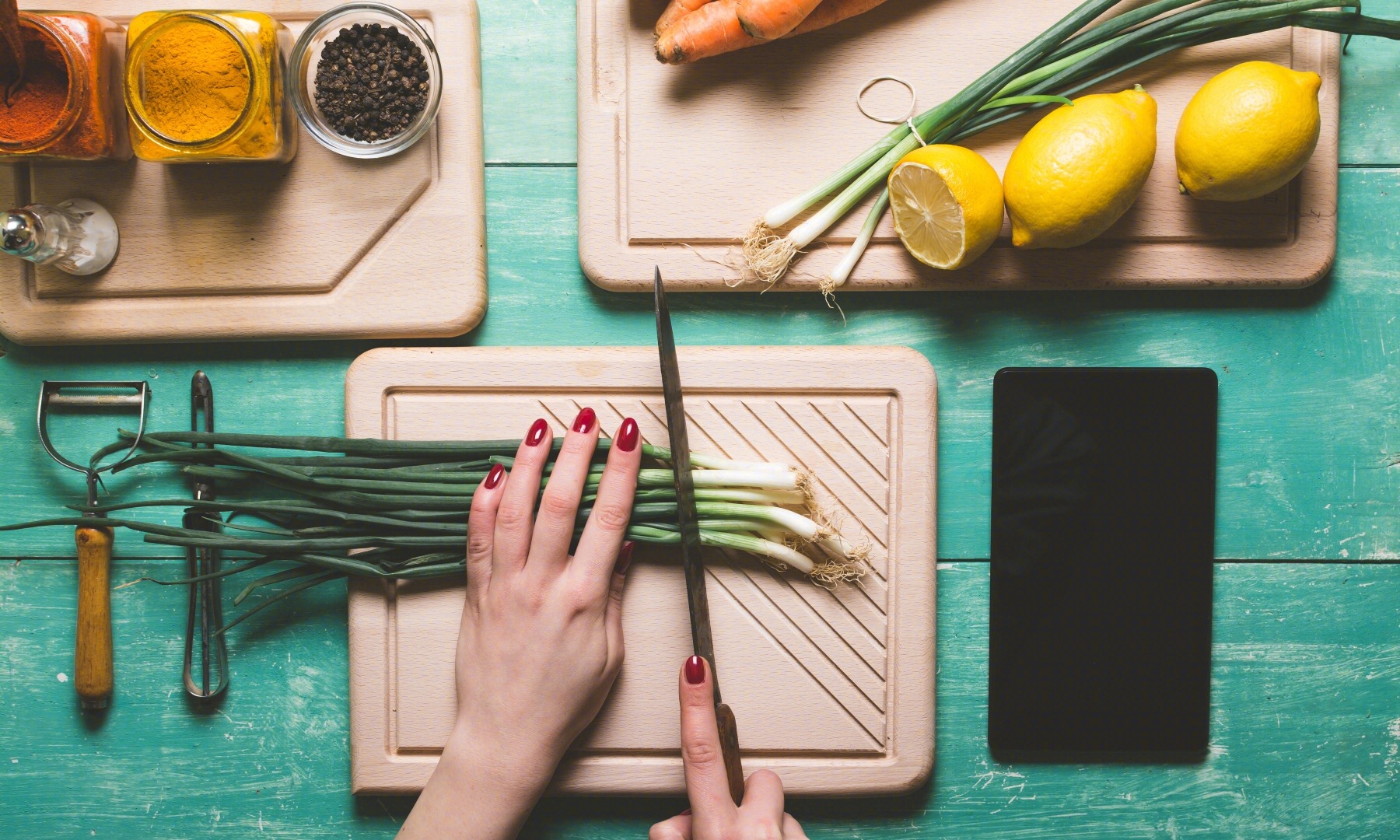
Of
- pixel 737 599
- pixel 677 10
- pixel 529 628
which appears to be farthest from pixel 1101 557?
pixel 677 10

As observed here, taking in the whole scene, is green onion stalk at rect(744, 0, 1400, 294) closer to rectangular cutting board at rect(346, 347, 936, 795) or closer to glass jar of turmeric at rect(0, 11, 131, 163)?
rectangular cutting board at rect(346, 347, 936, 795)

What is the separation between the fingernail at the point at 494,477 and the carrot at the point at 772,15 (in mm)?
533

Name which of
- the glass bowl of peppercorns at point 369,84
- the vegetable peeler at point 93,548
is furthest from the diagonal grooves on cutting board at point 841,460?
the vegetable peeler at point 93,548

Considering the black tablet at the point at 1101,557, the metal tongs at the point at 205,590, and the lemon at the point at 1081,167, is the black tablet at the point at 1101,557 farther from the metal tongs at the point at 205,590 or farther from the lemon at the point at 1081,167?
the metal tongs at the point at 205,590

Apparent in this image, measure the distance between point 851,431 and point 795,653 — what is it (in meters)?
0.26

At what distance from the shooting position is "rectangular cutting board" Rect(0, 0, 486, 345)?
2.97ft

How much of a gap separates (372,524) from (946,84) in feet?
2.64

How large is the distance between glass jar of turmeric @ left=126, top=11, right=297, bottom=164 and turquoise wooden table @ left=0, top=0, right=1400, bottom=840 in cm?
24

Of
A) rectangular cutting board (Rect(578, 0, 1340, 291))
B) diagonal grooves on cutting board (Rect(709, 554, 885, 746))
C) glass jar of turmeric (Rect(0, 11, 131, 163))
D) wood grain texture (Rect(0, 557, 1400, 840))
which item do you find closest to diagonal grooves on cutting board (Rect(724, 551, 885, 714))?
diagonal grooves on cutting board (Rect(709, 554, 885, 746))

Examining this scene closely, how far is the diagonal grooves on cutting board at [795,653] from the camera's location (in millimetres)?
919

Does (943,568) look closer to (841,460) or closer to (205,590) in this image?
(841,460)

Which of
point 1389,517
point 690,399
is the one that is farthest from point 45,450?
point 1389,517

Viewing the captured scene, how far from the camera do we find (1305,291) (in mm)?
939

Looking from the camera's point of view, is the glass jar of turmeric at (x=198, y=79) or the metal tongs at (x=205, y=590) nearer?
the glass jar of turmeric at (x=198, y=79)
